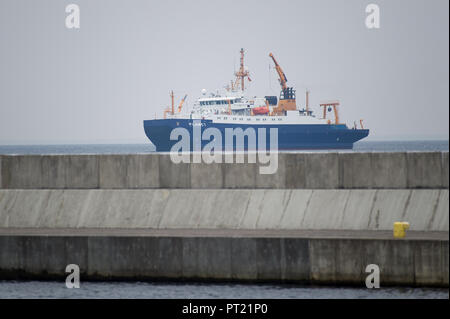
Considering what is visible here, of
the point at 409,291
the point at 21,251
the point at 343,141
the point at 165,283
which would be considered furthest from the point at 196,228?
the point at 343,141

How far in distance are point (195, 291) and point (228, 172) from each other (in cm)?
371

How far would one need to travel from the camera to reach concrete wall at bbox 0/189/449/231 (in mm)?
16531

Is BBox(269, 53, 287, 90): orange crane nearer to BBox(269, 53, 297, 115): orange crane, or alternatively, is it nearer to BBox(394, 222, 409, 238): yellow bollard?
BBox(269, 53, 297, 115): orange crane

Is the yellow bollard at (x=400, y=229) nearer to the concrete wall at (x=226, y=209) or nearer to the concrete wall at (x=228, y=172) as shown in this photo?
the concrete wall at (x=226, y=209)

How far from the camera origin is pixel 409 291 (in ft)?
46.4

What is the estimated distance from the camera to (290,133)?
121688 mm

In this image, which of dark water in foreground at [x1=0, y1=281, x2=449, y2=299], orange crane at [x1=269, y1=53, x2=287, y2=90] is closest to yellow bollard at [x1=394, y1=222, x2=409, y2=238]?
dark water in foreground at [x1=0, y1=281, x2=449, y2=299]

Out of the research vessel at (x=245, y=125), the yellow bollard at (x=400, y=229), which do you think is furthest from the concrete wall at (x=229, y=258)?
the research vessel at (x=245, y=125)

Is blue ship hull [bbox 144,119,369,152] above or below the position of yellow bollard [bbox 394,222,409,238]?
below

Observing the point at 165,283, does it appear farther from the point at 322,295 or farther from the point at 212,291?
the point at 322,295

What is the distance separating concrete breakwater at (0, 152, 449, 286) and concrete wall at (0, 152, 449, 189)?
2cm

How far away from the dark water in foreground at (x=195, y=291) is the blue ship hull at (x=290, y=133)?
334ft

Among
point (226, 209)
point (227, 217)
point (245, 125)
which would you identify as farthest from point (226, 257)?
point (245, 125)

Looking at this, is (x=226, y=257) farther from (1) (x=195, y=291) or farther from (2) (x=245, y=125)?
(2) (x=245, y=125)
